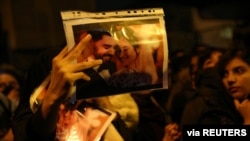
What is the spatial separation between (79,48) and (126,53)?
0.53 feet

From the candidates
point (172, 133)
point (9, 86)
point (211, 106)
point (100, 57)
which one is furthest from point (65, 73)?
point (9, 86)

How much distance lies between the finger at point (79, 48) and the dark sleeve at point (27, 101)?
0.21 meters

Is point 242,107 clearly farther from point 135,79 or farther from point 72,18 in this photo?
point 72,18

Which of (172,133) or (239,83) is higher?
(239,83)

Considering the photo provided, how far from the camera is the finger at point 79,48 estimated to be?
152cm

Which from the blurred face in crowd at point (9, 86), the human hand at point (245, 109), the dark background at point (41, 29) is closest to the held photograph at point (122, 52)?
the human hand at point (245, 109)

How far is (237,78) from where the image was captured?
241 centimetres

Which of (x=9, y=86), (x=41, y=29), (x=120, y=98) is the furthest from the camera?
(x=41, y=29)

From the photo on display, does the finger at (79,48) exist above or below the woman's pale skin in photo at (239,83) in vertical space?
above

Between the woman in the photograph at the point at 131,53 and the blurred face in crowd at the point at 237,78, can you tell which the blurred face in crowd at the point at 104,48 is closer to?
the woman in the photograph at the point at 131,53

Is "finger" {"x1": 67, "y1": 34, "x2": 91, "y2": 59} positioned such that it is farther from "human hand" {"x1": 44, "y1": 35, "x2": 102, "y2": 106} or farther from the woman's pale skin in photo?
the woman's pale skin in photo

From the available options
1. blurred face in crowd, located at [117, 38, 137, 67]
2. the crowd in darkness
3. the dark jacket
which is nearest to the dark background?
the dark jacket

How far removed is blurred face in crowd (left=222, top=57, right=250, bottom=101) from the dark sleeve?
99 centimetres

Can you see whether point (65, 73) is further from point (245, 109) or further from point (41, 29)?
point (41, 29)
